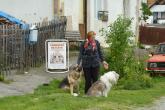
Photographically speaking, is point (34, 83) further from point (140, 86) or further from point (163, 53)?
point (163, 53)

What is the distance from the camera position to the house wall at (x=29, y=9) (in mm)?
24672

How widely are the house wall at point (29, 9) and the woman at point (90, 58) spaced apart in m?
10.1

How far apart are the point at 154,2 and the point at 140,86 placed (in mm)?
43240

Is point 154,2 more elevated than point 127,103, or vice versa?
point 154,2

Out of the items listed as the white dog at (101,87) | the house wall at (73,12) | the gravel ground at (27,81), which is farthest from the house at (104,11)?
the white dog at (101,87)

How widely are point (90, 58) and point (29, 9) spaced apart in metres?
11.2

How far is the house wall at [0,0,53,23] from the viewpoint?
2467 centimetres

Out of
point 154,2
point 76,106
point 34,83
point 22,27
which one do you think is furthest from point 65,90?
point 154,2

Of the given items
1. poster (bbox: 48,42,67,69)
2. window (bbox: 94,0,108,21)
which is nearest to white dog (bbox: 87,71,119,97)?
poster (bbox: 48,42,67,69)

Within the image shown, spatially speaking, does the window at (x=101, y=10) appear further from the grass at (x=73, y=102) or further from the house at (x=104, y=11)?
the grass at (x=73, y=102)

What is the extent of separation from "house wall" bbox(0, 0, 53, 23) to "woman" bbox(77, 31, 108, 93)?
10.1 m

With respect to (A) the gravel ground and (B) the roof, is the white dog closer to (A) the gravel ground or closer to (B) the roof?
(A) the gravel ground

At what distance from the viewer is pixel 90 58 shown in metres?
14.9

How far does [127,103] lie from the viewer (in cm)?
1388
